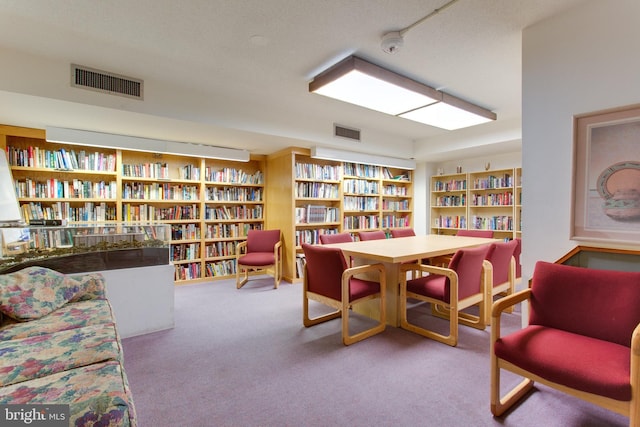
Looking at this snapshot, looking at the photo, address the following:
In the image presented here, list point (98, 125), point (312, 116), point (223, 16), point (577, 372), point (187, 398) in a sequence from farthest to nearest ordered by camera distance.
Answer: point (312, 116) → point (98, 125) → point (223, 16) → point (187, 398) → point (577, 372)

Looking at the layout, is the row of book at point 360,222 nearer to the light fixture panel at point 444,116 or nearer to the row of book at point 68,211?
the light fixture panel at point 444,116

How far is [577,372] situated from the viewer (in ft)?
4.22

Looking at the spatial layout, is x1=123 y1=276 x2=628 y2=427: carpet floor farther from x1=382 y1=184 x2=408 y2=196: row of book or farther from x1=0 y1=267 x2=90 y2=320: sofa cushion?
x1=382 y1=184 x2=408 y2=196: row of book

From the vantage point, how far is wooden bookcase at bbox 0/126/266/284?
3662 mm

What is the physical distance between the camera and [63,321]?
1.80 meters

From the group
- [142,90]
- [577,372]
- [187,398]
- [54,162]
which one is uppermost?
[142,90]

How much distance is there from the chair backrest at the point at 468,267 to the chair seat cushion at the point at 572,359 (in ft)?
2.70

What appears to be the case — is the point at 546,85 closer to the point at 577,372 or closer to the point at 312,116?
the point at 577,372

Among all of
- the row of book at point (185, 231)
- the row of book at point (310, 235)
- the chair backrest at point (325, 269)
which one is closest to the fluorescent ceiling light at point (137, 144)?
the row of book at point (185, 231)

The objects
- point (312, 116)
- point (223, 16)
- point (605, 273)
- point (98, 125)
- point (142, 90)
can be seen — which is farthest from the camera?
point (312, 116)

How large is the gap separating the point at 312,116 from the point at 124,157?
2819mm

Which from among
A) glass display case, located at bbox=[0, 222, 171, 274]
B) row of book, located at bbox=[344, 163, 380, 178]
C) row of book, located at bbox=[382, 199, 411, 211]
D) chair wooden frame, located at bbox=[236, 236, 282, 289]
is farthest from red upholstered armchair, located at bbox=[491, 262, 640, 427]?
row of book, located at bbox=[382, 199, 411, 211]

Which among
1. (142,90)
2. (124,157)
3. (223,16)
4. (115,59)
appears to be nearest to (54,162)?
(124,157)

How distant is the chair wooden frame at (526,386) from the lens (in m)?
1.18
